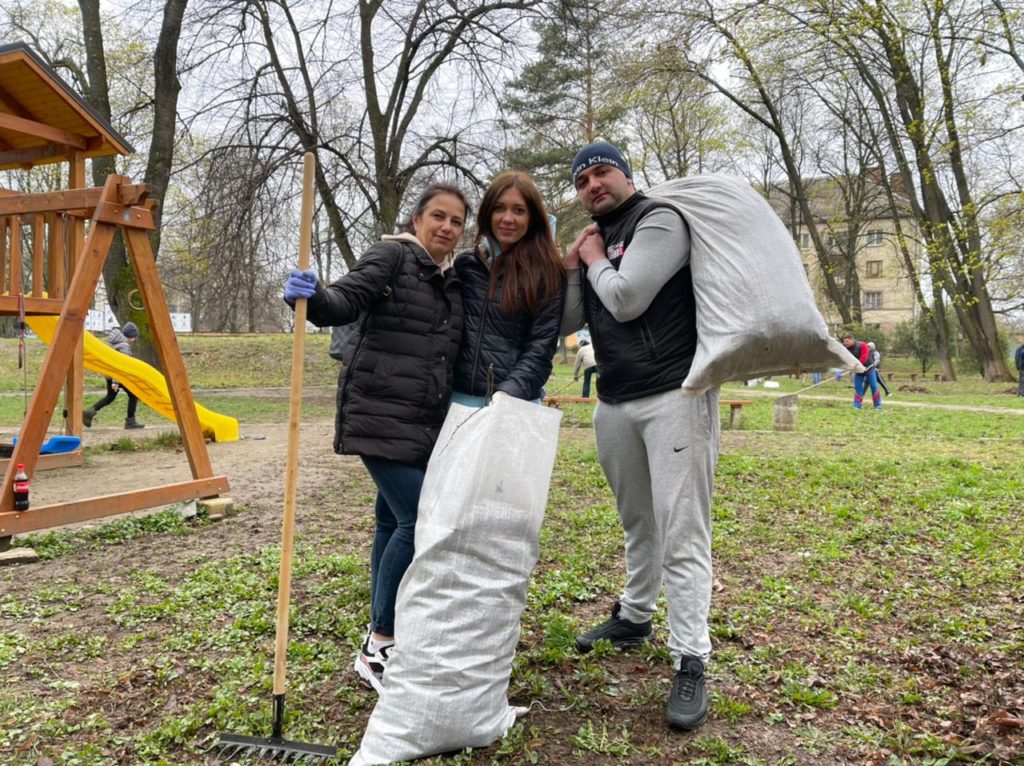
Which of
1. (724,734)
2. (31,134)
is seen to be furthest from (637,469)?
(31,134)

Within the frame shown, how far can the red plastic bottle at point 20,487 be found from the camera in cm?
423

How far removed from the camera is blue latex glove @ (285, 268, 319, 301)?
7.45ft

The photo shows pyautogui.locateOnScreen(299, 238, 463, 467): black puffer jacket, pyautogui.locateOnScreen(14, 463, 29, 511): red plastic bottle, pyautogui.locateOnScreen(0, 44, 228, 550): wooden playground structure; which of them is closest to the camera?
pyautogui.locateOnScreen(299, 238, 463, 467): black puffer jacket

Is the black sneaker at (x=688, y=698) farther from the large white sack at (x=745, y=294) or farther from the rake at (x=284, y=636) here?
the rake at (x=284, y=636)

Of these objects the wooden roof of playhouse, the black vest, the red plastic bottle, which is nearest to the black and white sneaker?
the black vest

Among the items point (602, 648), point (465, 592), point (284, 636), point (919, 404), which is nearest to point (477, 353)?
point (465, 592)

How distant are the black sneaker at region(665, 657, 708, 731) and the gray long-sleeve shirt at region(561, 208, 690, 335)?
118 centimetres

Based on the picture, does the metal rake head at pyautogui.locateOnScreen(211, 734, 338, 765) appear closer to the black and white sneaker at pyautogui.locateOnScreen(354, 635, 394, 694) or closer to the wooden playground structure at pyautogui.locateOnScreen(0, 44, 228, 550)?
the black and white sneaker at pyautogui.locateOnScreen(354, 635, 394, 694)

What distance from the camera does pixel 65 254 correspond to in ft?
17.5

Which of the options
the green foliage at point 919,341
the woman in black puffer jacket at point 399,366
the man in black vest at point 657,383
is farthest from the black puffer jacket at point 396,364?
the green foliage at point 919,341

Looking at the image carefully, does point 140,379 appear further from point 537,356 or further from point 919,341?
point 919,341

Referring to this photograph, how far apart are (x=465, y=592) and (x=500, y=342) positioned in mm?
856

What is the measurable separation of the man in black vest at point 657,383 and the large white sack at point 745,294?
9 centimetres

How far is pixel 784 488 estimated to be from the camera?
241 inches
